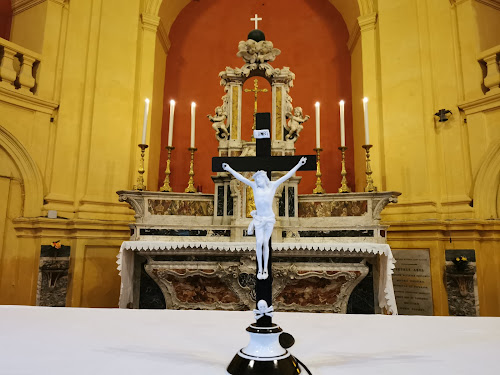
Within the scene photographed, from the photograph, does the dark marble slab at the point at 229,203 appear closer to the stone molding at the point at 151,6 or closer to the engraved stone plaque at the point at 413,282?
the engraved stone plaque at the point at 413,282

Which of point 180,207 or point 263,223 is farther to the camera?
point 180,207

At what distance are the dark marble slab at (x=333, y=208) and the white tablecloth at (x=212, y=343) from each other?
180cm

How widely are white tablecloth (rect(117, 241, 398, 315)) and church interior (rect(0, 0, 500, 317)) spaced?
23 cm

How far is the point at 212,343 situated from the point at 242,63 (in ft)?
18.6

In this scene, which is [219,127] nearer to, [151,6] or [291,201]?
[291,201]

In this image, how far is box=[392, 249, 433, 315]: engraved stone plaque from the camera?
13.8 ft

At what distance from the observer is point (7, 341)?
3.94 ft

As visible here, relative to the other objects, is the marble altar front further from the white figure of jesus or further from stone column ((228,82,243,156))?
the white figure of jesus

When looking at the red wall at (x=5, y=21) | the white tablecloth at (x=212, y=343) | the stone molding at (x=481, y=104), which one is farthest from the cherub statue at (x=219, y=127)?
the red wall at (x=5, y=21)

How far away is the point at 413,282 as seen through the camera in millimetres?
4320

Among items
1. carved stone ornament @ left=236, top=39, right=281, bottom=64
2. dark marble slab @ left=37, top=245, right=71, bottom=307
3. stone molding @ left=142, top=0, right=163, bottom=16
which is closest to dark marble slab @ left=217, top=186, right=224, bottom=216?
carved stone ornament @ left=236, top=39, right=281, bottom=64

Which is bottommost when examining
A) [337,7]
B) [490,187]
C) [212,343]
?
[212,343]

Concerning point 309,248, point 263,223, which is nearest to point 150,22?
point 309,248

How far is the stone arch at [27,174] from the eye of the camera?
14.7 ft
